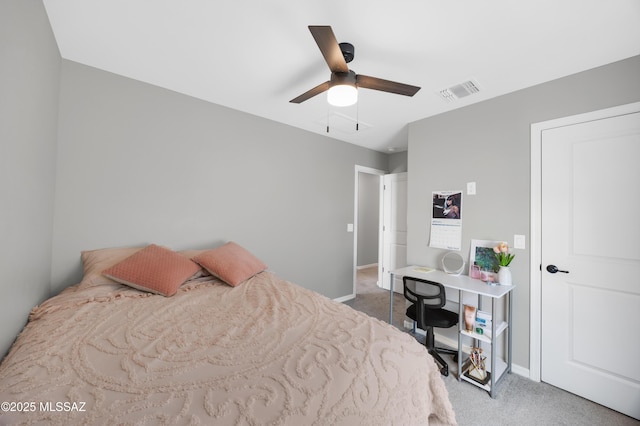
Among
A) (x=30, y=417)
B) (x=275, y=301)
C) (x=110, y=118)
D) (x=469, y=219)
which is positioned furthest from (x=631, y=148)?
(x=110, y=118)

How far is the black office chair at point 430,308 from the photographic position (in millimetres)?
2207

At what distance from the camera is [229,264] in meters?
2.19

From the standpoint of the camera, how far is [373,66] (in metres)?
2.00

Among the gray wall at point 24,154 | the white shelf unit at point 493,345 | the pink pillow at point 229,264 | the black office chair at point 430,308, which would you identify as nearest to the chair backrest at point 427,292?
the black office chair at point 430,308

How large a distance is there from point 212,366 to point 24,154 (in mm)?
1470

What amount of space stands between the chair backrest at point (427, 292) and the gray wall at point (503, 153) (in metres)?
0.71

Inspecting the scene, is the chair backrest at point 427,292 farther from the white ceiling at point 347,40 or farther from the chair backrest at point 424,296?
the white ceiling at point 347,40

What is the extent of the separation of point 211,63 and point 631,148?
3200 mm

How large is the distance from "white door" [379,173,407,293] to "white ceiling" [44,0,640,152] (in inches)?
80.3

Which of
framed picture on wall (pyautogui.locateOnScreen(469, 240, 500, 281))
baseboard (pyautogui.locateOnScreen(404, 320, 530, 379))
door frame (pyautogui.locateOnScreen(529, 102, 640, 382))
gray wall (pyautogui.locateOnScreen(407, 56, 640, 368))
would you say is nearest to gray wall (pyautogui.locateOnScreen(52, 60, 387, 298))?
baseboard (pyautogui.locateOnScreen(404, 320, 530, 379))

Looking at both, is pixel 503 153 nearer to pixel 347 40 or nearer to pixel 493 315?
pixel 493 315

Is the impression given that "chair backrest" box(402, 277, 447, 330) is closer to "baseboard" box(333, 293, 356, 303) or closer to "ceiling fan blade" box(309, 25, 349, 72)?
Answer: "baseboard" box(333, 293, 356, 303)

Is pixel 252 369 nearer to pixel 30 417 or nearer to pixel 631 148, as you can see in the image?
pixel 30 417

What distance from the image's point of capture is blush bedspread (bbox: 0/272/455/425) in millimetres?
774
